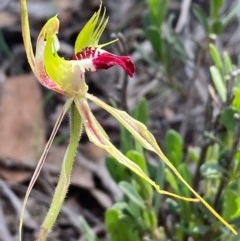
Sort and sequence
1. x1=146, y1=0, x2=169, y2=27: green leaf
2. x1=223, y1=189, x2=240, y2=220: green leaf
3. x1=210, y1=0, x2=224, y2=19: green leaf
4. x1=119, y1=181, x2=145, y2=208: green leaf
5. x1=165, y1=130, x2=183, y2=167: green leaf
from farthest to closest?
x1=146, y1=0, x2=169, y2=27: green leaf < x1=210, y1=0, x2=224, y2=19: green leaf < x1=165, y1=130, x2=183, y2=167: green leaf < x1=119, y1=181, x2=145, y2=208: green leaf < x1=223, y1=189, x2=240, y2=220: green leaf

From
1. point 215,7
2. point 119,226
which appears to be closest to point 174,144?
point 119,226

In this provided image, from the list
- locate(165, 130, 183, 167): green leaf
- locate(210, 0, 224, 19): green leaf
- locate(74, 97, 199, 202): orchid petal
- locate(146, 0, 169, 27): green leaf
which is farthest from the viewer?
locate(146, 0, 169, 27): green leaf

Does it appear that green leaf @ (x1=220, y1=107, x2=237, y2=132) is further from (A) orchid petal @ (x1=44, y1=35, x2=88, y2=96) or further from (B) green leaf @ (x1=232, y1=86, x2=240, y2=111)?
(A) orchid petal @ (x1=44, y1=35, x2=88, y2=96)

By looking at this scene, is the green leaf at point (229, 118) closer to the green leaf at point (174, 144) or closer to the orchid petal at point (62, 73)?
the green leaf at point (174, 144)

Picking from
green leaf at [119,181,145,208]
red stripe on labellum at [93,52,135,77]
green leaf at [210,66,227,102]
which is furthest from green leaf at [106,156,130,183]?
red stripe on labellum at [93,52,135,77]

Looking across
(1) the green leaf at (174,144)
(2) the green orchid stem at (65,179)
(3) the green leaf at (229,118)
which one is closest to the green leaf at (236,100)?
(3) the green leaf at (229,118)

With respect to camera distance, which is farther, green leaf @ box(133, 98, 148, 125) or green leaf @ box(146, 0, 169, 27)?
green leaf @ box(146, 0, 169, 27)

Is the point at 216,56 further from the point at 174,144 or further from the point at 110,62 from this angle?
the point at 110,62
